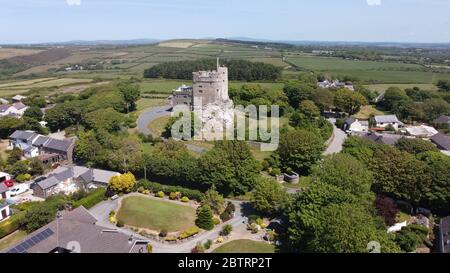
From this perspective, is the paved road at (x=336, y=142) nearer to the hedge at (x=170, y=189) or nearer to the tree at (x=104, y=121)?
the hedge at (x=170, y=189)

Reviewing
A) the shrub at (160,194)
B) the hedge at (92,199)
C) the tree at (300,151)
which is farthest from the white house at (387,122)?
the hedge at (92,199)

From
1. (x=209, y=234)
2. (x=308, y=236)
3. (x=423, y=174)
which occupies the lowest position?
(x=209, y=234)

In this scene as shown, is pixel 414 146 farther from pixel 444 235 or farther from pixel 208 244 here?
pixel 208 244

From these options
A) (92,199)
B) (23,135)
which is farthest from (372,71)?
(92,199)

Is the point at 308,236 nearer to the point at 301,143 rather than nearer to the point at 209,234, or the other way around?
the point at 209,234
